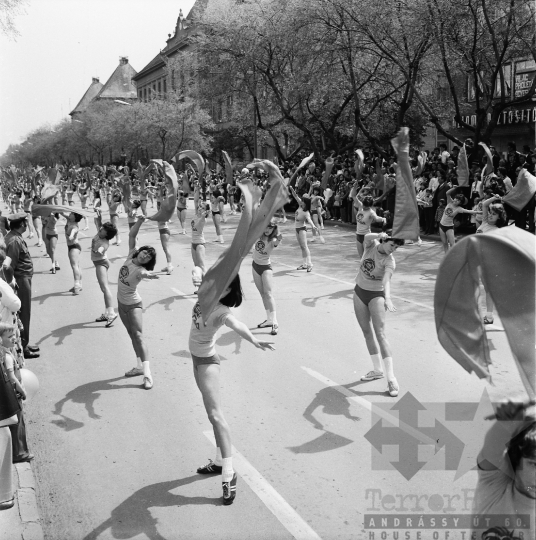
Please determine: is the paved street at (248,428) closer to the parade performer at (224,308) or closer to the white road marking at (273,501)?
the white road marking at (273,501)

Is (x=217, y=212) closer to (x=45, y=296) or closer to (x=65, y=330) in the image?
(x=45, y=296)

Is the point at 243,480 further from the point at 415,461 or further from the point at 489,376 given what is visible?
the point at 489,376

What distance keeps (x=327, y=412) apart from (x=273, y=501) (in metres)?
1.81

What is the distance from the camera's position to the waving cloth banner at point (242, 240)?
4.93 m

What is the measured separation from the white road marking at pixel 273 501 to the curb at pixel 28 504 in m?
1.60

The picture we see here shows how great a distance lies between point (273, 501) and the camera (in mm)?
5012

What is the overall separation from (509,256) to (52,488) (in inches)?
160

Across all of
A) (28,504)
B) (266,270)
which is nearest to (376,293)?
(266,270)

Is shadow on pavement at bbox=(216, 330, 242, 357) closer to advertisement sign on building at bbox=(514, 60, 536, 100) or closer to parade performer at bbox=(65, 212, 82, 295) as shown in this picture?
parade performer at bbox=(65, 212, 82, 295)

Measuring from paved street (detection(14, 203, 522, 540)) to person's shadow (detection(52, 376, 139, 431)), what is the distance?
28mm

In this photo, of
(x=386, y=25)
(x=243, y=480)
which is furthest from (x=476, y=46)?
(x=243, y=480)

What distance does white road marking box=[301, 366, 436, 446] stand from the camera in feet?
19.8

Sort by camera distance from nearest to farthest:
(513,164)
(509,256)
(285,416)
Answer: (509,256) → (285,416) → (513,164)

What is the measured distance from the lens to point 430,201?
1975 cm
